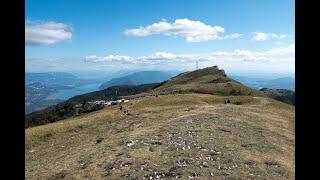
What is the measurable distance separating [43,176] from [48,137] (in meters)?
29.7

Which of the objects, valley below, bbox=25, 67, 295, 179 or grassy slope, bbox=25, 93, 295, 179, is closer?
valley below, bbox=25, 67, 295, 179

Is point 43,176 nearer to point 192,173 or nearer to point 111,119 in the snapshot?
point 192,173

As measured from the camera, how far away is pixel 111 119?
240 ft

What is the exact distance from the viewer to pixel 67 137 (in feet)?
204

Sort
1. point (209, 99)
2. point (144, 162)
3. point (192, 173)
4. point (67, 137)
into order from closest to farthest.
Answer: point (192, 173), point (144, 162), point (67, 137), point (209, 99)

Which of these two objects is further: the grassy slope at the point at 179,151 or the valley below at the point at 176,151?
the grassy slope at the point at 179,151
